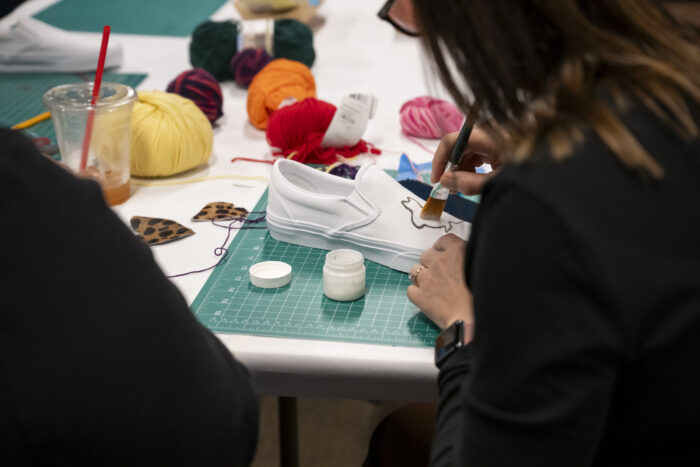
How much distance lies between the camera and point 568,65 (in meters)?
0.50

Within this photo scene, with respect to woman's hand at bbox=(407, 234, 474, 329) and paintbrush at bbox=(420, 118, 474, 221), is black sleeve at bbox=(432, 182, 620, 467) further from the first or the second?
paintbrush at bbox=(420, 118, 474, 221)

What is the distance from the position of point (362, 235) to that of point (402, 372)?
265 mm

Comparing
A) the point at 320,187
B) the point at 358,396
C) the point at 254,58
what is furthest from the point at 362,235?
the point at 254,58

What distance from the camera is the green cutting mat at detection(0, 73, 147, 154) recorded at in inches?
60.1

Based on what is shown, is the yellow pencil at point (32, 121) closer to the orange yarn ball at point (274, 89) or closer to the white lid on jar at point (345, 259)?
the orange yarn ball at point (274, 89)

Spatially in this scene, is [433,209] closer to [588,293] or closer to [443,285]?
[443,285]

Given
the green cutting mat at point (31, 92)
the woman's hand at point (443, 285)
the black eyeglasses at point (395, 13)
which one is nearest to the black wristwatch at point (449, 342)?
the woman's hand at point (443, 285)

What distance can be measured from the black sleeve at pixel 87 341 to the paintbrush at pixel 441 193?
503 millimetres

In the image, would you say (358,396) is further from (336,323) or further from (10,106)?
(10,106)

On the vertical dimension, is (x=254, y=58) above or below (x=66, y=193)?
below

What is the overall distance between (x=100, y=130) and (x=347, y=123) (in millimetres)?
452

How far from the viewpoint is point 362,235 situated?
1.04 metres

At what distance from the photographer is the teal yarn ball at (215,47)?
1751 millimetres

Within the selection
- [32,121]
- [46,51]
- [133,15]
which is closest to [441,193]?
[32,121]
